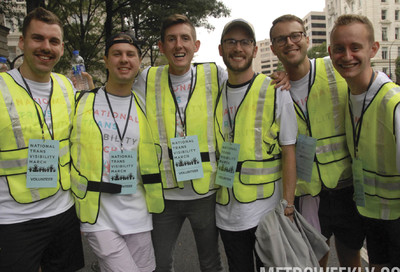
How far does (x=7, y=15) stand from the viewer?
31.2 feet

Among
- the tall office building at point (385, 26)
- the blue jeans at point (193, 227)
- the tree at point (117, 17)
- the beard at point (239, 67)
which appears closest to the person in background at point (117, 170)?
the blue jeans at point (193, 227)

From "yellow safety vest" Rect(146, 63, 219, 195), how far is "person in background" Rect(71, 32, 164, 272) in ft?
0.27

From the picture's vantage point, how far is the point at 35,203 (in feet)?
7.38

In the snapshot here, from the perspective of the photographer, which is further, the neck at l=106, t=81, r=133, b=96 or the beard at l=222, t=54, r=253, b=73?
the neck at l=106, t=81, r=133, b=96

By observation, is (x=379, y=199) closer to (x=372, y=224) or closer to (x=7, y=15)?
(x=372, y=224)

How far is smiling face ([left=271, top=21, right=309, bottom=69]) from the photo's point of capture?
2525mm

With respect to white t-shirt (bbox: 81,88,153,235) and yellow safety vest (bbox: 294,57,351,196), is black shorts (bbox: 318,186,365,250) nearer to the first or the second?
yellow safety vest (bbox: 294,57,351,196)

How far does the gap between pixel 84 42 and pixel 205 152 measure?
37.9 ft

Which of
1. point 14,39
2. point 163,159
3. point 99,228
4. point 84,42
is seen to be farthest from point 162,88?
point 14,39

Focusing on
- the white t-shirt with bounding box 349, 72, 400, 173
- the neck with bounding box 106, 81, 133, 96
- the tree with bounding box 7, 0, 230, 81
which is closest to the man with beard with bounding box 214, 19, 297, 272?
the white t-shirt with bounding box 349, 72, 400, 173

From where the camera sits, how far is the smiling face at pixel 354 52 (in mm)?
2236

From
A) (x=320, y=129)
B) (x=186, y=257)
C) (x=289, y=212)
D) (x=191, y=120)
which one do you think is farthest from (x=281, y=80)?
(x=186, y=257)

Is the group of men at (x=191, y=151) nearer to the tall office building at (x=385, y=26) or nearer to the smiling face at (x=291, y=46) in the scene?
the smiling face at (x=291, y=46)

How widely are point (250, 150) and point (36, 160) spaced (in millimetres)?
1595
